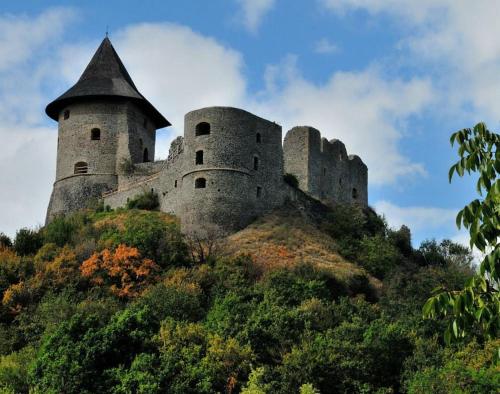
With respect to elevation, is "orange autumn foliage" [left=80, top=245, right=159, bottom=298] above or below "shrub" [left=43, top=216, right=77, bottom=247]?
below

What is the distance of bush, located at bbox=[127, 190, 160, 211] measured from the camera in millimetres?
47031

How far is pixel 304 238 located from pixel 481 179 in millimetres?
34735

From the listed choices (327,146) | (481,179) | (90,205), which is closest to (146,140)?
(90,205)

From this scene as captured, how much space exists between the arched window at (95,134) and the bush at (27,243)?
8514mm

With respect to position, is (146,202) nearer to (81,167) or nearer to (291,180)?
(81,167)

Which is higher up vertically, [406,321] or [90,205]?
[90,205]

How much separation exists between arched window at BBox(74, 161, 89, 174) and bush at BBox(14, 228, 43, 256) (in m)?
7.06

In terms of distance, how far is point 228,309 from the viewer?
3409 centimetres

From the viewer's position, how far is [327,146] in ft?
171

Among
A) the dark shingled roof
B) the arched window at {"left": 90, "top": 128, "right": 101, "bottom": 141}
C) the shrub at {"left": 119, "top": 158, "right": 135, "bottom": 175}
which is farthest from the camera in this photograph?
the dark shingled roof

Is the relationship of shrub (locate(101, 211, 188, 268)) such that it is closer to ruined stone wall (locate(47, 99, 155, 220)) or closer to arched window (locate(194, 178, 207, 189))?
arched window (locate(194, 178, 207, 189))

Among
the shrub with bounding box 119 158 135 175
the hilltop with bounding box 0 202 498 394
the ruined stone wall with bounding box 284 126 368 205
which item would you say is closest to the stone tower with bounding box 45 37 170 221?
the shrub with bounding box 119 158 135 175

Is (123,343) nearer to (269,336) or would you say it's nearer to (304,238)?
(269,336)

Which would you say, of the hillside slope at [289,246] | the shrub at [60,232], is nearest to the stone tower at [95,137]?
the shrub at [60,232]
